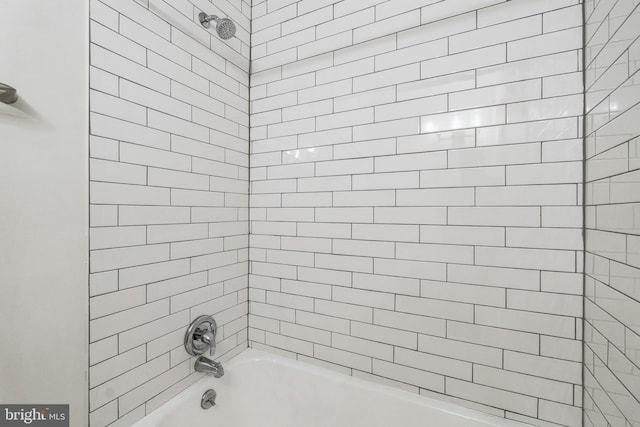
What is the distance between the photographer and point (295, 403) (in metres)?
1.40

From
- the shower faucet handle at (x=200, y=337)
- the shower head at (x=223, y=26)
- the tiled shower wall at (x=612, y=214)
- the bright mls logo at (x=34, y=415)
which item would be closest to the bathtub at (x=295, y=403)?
the shower faucet handle at (x=200, y=337)

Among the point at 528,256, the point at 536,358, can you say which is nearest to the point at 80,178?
the point at 528,256

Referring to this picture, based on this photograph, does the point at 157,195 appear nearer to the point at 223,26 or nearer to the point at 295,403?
the point at 223,26

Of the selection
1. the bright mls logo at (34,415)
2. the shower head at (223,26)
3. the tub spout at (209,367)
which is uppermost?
the shower head at (223,26)

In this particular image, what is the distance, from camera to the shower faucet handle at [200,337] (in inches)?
48.3

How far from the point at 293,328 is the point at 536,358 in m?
1.01

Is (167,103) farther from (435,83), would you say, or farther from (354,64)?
(435,83)

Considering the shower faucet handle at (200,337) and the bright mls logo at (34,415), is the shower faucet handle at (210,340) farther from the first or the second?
the bright mls logo at (34,415)

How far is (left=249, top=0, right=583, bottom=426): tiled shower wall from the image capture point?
994 millimetres

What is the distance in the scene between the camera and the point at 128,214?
102 centimetres

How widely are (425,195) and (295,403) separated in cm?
116

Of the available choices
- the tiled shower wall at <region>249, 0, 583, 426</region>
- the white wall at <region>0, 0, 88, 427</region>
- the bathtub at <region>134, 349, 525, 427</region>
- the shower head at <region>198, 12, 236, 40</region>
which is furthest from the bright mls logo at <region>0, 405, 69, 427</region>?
the shower head at <region>198, 12, 236, 40</region>

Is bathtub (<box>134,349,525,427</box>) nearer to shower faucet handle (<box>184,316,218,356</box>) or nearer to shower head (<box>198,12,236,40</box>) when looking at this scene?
shower faucet handle (<box>184,316,218,356</box>)

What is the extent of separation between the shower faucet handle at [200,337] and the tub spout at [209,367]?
1.6 inches
